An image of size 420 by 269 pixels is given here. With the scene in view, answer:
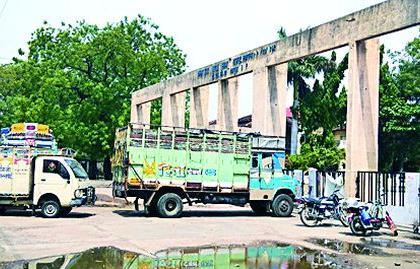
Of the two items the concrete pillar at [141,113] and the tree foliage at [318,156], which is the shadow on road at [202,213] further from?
the concrete pillar at [141,113]

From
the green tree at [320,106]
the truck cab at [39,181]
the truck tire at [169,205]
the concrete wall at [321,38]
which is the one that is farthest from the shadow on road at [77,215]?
the green tree at [320,106]

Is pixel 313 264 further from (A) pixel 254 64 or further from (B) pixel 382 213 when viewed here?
(A) pixel 254 64

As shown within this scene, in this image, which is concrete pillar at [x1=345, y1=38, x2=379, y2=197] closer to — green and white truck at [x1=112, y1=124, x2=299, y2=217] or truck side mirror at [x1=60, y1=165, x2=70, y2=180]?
green and white truck at [x1=112, y1=124, x2=299, y2=217]

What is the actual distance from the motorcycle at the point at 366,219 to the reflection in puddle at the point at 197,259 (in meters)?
3.59

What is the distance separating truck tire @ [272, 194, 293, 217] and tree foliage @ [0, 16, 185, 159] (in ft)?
77.3

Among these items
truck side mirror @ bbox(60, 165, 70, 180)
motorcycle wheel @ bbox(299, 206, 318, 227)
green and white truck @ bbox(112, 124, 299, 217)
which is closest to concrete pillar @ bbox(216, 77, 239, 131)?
green and white truck @ bbox(112, 124, 299, 217)

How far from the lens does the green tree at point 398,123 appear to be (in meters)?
35.1

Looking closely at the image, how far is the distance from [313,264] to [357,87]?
437 inches

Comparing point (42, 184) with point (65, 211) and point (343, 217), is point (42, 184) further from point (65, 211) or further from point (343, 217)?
point (343, 217)

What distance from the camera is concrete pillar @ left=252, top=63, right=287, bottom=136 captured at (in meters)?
25.1

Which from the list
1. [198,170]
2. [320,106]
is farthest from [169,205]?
[320,106]

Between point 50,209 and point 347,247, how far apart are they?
31.1ft

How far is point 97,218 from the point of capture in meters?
17.4

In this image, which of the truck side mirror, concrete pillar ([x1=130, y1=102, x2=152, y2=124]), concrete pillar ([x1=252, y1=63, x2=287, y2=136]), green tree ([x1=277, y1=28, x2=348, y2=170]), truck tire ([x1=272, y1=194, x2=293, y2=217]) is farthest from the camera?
concrete pillar ([x1=130, y1=102, x2=152, y2=124])
